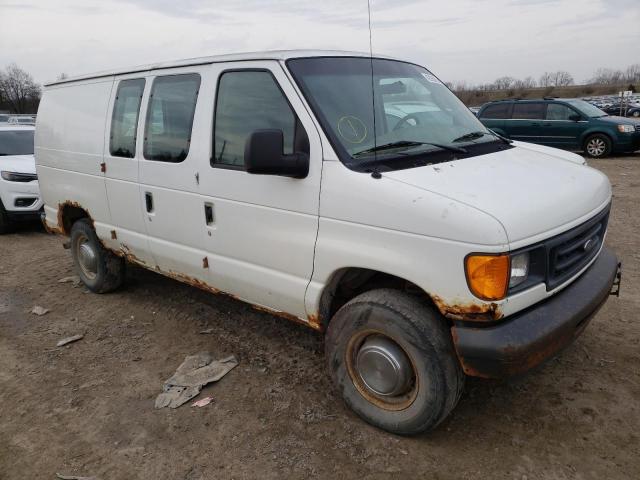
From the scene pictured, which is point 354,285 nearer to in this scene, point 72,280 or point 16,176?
point 72,280

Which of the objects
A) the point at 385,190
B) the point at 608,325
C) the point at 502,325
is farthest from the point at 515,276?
the point at 608,325

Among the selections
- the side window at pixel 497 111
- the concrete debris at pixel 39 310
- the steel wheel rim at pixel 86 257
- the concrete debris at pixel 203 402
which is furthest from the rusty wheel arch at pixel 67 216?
the side window at pixel 497 111

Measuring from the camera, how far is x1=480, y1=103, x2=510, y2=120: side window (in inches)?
567

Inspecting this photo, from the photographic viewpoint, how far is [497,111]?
14617 millimetres

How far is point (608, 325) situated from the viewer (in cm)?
413

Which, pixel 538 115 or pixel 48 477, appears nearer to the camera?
pixel 48 477

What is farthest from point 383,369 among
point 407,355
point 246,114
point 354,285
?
point 246,114

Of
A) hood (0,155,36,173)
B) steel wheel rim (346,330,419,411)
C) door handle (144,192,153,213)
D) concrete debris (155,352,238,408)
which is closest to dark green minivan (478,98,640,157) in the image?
hood (0,155,36,173)

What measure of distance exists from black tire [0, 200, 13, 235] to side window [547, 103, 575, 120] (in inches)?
512

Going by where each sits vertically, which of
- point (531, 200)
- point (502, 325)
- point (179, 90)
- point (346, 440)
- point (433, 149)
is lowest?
point (346, 440)

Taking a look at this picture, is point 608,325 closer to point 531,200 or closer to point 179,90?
point 531,200

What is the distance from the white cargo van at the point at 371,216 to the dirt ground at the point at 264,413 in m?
0.32

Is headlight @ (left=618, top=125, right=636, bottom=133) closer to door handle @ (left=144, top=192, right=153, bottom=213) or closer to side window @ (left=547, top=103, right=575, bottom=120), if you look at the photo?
side window @ (left=547, top=103, right=575, bottom=120)

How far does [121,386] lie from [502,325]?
2647mm
